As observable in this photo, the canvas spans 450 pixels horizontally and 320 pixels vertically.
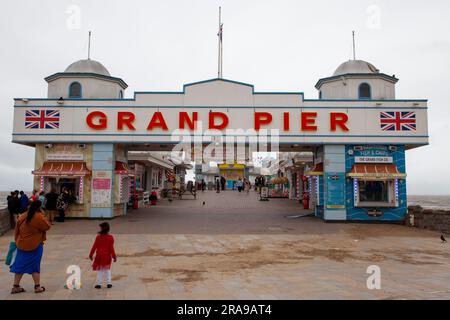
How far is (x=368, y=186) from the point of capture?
19.9m

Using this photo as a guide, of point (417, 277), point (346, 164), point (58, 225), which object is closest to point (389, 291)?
point (417, 277)

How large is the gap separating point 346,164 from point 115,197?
1261cm

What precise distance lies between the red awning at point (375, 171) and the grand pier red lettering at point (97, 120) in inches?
518

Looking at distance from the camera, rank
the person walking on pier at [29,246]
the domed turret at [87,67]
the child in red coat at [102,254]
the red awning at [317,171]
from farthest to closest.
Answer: the domed turret at [87,67]
the red awning at [317,171]
the child in red coat at [102,254]
the person walking on pier at [29,246]

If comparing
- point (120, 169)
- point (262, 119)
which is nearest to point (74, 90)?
point (120, 169)

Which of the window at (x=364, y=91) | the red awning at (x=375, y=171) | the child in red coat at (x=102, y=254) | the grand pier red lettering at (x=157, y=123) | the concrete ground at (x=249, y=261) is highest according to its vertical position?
the window at (x=364, y=91)

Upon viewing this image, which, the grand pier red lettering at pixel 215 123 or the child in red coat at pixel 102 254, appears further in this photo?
the grand pier red lettering at pixel 215 123

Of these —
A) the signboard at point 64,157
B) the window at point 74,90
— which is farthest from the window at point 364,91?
the window at point 74,90

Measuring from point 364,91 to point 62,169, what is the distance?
56.4 feet

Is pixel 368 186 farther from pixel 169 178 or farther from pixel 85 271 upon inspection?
pixel 169 178

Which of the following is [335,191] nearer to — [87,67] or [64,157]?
[64,157]

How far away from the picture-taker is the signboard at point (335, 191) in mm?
19438

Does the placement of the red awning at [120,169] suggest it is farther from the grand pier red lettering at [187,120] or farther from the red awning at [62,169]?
the grand pier red lettering at [187,120]

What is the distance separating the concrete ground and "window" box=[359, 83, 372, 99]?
7507mm
